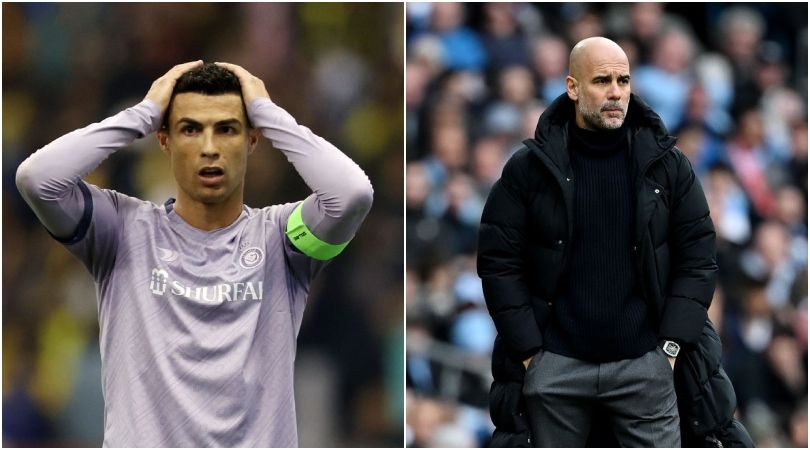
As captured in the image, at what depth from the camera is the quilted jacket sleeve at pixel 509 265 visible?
4.56 meters

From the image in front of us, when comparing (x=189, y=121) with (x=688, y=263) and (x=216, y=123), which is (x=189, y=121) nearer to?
(x=216, y=123)

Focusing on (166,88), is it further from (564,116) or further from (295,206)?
(564,116)

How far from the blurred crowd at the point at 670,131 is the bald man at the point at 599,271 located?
2.97 meters

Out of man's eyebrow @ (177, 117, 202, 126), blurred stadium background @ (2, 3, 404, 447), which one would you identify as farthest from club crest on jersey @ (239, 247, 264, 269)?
blurred stadium background @ (2, 3, 404, 447)

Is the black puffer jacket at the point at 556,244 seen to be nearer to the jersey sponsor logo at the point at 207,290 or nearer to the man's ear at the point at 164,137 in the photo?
the jersey sponsor logo at the point at 207,290

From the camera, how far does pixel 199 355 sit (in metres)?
3.70

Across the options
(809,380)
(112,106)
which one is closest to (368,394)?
(112,106)

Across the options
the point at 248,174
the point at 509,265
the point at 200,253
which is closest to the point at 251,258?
the point at 200,253

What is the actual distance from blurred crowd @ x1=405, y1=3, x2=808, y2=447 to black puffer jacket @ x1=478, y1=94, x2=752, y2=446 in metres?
2.97

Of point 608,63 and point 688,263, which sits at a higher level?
point 608,63

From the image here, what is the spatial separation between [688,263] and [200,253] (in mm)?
1751

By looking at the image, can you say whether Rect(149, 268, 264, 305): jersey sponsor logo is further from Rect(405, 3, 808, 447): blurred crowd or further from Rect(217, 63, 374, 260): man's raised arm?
Rect(405, 3, 808, 447): blurred crowd

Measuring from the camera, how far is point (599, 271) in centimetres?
457

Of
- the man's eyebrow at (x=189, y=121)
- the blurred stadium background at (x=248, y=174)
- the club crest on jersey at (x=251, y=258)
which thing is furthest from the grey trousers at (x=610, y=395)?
the blurred stadium background at (x=248, y=174)
